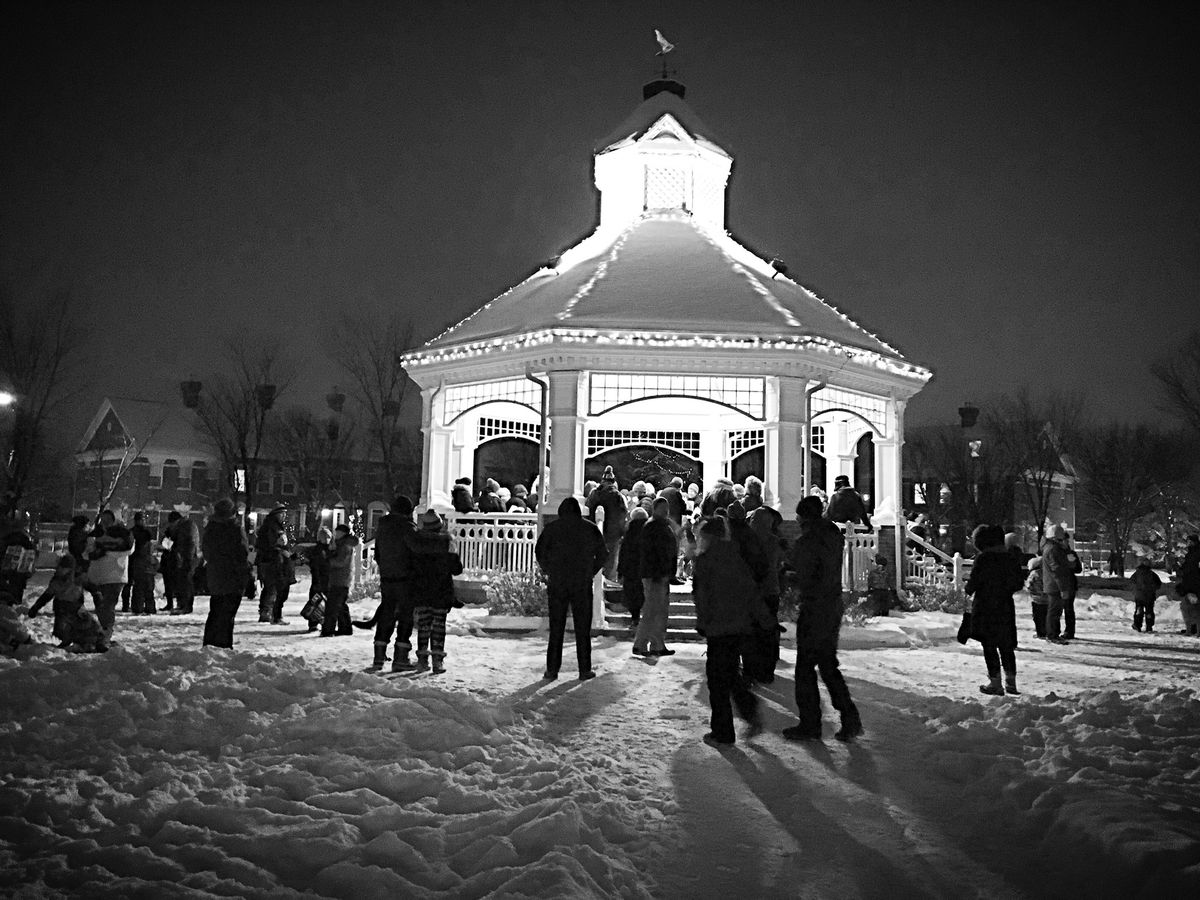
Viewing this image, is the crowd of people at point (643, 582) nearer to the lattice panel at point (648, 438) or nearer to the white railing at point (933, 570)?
the white railing at point (933, 570)

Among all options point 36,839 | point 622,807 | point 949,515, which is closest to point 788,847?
point 622,807

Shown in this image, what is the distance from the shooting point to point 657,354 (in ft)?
47.8

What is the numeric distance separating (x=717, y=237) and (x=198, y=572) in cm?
1212

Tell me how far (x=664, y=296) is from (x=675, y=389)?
160cm

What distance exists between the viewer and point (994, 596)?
782cm

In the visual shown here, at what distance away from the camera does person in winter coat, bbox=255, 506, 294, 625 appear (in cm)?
1325

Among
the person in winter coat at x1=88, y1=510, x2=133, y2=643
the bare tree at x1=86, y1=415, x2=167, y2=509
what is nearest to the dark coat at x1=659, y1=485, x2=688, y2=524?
the person in winter coat at x1=88, y1=510, x2=133, y2=643

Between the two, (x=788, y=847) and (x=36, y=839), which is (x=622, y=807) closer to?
(x=788, y=847)

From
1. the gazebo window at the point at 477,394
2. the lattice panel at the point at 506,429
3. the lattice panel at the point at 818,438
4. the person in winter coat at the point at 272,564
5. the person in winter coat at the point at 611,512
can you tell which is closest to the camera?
the person in winter coat at the point at 611,512

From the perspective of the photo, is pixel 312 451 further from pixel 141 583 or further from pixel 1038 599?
pixel 1038 599

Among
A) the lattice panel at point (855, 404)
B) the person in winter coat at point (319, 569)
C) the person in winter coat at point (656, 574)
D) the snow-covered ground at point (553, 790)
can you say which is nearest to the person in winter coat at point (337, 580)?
the person in winter coat at point (319, 569)

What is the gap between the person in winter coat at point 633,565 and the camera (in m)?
11.3

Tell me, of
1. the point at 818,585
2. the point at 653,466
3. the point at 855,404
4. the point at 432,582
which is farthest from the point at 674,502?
the point at 653,466

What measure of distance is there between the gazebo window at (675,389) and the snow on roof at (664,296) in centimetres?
94
